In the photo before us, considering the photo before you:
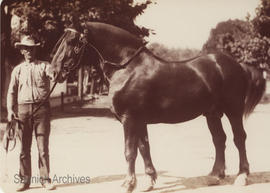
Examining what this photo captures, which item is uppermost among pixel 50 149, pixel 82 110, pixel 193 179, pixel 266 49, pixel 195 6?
pixel 195 6

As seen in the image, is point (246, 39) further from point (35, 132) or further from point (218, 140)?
point (35, 132)

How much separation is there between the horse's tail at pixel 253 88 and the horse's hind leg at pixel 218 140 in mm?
250

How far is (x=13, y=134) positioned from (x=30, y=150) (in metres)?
0.20

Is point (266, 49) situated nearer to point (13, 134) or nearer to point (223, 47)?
point (223, 47)

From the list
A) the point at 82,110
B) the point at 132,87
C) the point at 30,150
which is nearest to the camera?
the point at 132,87

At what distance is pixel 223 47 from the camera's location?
11.6 ft

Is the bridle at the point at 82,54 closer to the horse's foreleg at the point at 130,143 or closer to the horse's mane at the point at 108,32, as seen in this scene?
the horse's mane at the point at 108,32

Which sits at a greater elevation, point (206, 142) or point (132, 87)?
point (132, 87)

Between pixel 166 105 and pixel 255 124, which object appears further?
pixel 255 124

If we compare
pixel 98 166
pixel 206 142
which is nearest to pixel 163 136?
pixel 206 142

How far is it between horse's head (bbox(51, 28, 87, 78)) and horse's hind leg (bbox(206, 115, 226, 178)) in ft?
4.02

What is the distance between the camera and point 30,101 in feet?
10.9

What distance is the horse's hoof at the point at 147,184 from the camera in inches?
130

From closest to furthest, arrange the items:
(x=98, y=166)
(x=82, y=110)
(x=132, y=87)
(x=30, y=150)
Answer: (x=132, y=87)
(x=30, y=150)
(x=98, y=166)
(x=82, y=110)
